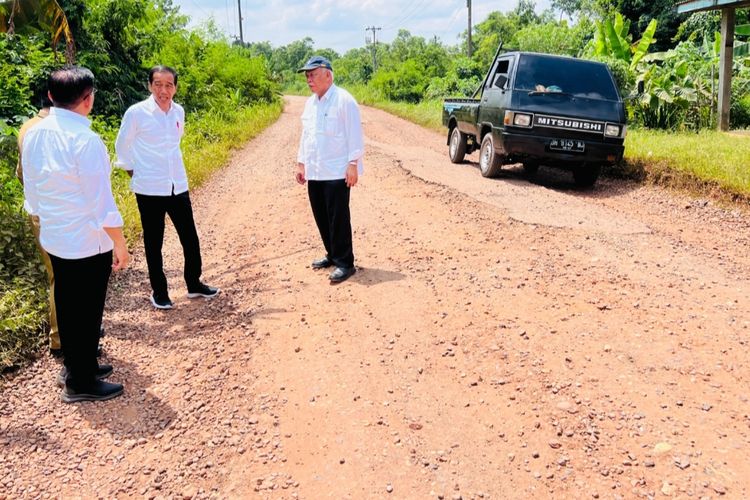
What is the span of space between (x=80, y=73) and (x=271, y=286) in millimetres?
2589

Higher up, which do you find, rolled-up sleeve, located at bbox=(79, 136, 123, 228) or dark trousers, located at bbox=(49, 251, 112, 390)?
rolled-up sleeve, located at bbox=(79, 136, 123, 228)

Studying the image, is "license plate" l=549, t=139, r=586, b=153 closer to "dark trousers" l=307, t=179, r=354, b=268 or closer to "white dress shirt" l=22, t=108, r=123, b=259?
"dark trousers" l=307, t=179, r=354, b=268

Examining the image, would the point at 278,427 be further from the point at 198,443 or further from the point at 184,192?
the point at 184,192

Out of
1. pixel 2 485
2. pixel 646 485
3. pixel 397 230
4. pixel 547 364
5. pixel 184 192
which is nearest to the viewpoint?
pixel 646 485

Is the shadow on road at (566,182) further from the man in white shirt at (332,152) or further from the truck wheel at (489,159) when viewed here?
the man in white shirt at (332,152)

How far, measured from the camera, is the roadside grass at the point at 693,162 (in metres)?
7.92

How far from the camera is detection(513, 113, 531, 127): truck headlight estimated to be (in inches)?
344

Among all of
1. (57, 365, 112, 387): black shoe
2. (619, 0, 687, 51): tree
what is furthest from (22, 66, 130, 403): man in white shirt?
(619, 0, 687, 51): tree

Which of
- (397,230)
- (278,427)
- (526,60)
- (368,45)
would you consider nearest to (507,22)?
(368,45)

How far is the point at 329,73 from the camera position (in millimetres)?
5059

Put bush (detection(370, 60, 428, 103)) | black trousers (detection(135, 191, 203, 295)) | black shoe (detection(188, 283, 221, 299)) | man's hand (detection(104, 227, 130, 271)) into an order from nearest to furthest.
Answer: man's hand (detection(104, 227, 130, 271)) < black trousers (detection(135, 191, 203, 295)) < black shoe (detection(188, 283, 221, 299)) < bush (detection(370, 60, 428, 103))

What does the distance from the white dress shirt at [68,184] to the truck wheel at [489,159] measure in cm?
697

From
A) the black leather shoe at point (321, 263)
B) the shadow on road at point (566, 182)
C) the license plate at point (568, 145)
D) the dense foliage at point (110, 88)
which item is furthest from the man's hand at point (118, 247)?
the shadow on road at point (566, 182)

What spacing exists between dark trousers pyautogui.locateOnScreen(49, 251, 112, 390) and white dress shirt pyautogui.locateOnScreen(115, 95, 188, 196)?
132 cm
